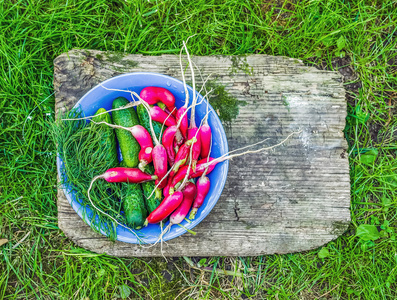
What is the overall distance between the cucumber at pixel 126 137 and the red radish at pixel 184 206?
0.37 metres

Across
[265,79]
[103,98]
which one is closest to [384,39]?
[265,79]

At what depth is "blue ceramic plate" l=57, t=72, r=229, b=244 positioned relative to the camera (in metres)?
1.77

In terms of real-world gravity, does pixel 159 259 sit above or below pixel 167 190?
below

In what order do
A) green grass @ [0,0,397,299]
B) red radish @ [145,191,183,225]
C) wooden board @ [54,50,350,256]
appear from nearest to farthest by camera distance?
1. red radish @ [145,191,183,225]
2. wooden board @ [54,50,350,256]
3. green grass @ [0,0,397,299]

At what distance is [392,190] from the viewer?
2438 mm

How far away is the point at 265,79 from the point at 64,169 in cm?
145

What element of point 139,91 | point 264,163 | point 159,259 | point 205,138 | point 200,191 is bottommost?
point 159,259

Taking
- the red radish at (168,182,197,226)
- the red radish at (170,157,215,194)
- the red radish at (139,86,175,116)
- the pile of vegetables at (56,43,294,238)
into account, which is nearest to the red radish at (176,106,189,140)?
the pile of vegetables at (56,43,294,238)

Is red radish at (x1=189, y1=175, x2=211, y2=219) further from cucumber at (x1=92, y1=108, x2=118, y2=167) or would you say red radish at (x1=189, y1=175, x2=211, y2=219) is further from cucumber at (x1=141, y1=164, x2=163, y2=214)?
cucumber at (x1=92, y1=108, x2=118, y2=167)

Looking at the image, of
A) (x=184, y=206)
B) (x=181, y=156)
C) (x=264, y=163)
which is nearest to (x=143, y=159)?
(x=181, y=156)

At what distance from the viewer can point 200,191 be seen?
179 cm

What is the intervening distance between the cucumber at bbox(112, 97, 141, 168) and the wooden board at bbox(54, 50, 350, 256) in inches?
14.2

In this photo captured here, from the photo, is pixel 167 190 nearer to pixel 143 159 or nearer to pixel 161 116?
pixel 143 159

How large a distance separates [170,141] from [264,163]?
71 centimetres
